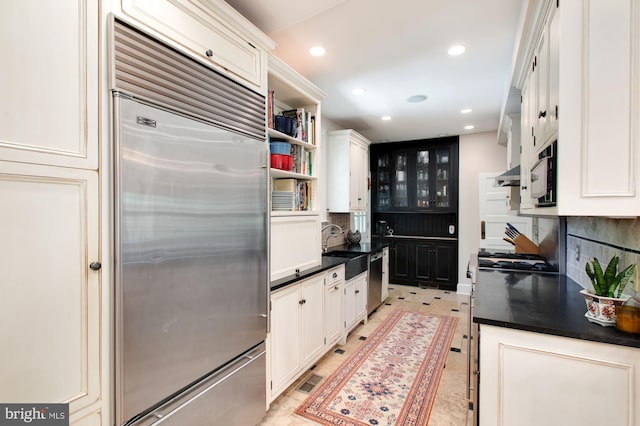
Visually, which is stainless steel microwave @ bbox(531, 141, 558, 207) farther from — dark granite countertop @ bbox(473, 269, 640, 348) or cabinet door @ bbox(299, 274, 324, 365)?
cabinet door @ bbox(299, 274, 324, 365)

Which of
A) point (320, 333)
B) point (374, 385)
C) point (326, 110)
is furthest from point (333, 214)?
point (374, 385)

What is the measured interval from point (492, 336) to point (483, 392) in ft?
0.84

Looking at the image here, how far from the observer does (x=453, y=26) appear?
2078 mm

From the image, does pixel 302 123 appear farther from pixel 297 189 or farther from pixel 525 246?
pixel 525 246

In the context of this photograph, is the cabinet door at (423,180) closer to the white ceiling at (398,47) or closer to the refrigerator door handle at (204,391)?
the white ceiling at (398,47)

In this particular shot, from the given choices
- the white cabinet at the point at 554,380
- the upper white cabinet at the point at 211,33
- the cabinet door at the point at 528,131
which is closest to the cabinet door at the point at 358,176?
the cabinet door at the point at 528,131

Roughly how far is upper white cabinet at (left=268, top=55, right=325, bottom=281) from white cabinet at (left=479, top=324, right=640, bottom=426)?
1.42 m

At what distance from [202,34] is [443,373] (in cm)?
302

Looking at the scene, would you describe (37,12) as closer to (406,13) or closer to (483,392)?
(406,13)

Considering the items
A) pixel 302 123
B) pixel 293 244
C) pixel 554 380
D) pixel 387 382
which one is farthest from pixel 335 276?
pixel 554 380

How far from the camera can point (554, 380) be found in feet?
4.09

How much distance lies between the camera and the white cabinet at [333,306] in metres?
2.75

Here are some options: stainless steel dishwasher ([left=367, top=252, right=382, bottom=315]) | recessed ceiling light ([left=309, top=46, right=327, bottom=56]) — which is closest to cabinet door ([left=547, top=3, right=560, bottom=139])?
recessed ceiling light ([left=309, top=46, right=327, bottom=56])

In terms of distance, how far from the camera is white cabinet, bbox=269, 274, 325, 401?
2.07m
